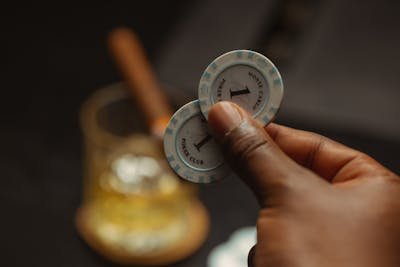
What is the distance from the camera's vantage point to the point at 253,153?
47cm

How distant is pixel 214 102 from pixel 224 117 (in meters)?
0.03

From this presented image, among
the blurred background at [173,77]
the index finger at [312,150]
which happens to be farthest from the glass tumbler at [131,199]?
the index finger at [312,150]

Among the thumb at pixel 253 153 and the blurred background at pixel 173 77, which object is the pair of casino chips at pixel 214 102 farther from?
the blurred background at pixel 173 77

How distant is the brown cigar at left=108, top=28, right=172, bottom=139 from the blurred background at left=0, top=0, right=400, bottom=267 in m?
0.05

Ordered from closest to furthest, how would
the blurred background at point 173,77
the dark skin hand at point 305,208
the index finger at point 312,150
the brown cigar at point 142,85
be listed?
1. the dark skin hand at point 305,208
2. the index finger at point 312,150
3. the brown cigar at point 142,85
4. the blurred background at point 173,77

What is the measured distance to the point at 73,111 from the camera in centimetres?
113

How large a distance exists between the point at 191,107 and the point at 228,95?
3cm

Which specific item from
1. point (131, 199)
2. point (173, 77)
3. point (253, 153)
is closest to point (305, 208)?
point (253, 153)

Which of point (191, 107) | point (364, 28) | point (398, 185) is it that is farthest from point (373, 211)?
point (364, 28)


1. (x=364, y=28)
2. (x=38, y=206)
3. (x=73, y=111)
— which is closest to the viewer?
(x=38, y=206)

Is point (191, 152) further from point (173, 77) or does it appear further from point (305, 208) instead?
point (173, 77)

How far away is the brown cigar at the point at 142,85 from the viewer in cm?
86

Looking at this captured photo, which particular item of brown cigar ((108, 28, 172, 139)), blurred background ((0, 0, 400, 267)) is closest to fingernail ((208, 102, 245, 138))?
brown cigar ((108, 28, 172, 139))

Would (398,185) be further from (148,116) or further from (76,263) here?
(76,263)
